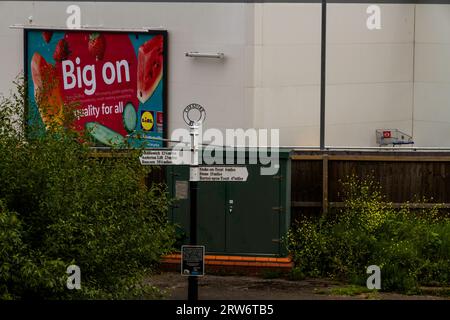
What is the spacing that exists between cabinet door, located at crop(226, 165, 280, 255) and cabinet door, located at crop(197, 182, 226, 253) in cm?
11

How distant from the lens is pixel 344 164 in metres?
16.7

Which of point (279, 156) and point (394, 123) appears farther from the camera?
point (394, 123)

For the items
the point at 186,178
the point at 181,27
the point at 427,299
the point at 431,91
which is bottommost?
the point at 427,299

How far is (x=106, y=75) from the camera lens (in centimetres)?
2188

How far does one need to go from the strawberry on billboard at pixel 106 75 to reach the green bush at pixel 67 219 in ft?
33.1

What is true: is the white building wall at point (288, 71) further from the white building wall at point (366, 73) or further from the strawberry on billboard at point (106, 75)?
the strawberry on billboard at point (106, 75)

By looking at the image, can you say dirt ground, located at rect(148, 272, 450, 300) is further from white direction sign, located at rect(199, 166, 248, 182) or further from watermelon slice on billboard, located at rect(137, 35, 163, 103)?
watermelon slice on billboard, located at rect(137, 35, 163, 103)

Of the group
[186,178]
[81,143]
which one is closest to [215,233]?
Answer: [186,178]

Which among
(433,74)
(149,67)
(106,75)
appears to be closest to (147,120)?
(149,67)

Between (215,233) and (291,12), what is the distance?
6450mm

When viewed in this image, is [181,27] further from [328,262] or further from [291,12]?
[328,262]

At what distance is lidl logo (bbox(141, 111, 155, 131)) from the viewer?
21.7 m

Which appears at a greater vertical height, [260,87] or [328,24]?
[328,24]
